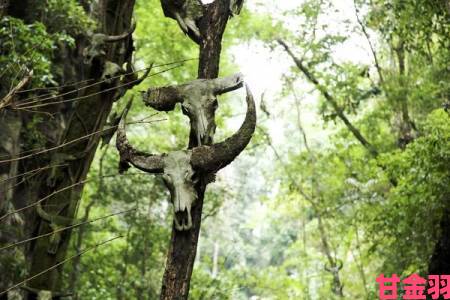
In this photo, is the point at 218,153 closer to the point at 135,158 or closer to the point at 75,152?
the point at 135,158

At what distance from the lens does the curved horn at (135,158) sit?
380cm

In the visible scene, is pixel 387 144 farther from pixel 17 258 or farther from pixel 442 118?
pixel 17 258

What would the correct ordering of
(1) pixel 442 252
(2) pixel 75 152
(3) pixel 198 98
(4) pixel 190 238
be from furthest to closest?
(1) pixel 442 252 → (2) pixel 75 152 → (3) pixel 198 98 → (4) pixel 190 238

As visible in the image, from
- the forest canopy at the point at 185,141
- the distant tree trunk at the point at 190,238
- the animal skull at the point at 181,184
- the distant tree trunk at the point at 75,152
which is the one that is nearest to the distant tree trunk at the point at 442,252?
the forest canopy at the point at 185,141

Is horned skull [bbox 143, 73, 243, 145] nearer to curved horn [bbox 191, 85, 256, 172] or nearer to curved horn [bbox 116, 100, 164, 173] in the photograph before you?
curved horn [bbox 191, 85, 256, 172]

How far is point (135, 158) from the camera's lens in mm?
3883

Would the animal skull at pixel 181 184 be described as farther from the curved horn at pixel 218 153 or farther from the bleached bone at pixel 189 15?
the bleached bone at pixel 189 15

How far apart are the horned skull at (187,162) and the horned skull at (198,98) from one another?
18cm

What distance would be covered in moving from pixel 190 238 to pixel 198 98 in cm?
102

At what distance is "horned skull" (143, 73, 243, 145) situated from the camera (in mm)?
3928

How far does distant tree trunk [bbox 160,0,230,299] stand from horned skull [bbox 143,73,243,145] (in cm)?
14

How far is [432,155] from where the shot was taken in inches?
282

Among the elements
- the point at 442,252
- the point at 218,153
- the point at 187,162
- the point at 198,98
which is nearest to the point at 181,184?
the point at 187,162

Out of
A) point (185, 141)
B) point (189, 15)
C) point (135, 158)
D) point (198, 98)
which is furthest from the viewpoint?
point (185, 141)
